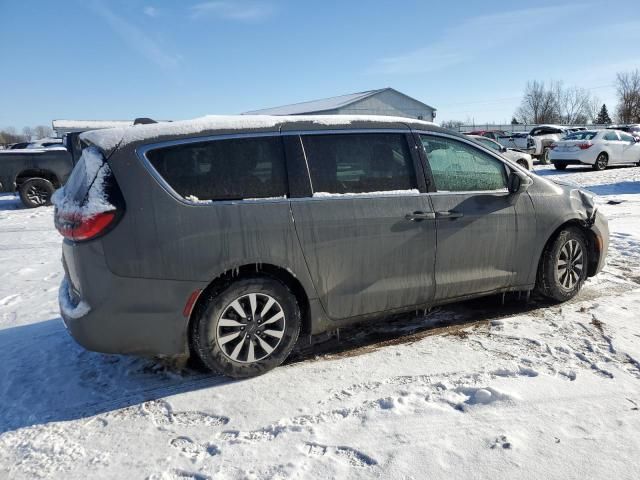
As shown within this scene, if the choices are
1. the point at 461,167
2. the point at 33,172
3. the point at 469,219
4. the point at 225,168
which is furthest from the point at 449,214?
the point at 33,172

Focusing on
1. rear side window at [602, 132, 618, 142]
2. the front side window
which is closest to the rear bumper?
the front side window

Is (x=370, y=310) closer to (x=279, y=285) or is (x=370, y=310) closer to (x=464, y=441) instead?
(x=279, y=285)

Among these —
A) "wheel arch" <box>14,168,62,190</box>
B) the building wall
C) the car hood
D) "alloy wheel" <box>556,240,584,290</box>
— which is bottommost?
"alloy wheel" <box>556,240,584,290</box>

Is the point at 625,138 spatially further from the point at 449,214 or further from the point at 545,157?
the point at 449,214

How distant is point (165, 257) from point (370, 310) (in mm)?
1512

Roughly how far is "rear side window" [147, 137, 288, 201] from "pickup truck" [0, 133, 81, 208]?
10390 mm

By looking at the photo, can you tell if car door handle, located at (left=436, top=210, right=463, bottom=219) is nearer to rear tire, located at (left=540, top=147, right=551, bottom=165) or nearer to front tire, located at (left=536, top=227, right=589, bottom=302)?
front tire, located at (left=536, top=227, right=589, bottom=302)

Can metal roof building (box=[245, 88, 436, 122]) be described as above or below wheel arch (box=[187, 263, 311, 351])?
above

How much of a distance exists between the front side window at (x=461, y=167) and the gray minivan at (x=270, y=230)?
0.01 meters

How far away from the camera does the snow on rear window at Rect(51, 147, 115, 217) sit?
2.85 meters

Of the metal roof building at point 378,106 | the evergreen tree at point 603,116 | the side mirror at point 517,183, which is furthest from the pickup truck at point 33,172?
the evergreen tree at point 603,116

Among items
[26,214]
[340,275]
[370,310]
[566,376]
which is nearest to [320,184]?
[340,275]

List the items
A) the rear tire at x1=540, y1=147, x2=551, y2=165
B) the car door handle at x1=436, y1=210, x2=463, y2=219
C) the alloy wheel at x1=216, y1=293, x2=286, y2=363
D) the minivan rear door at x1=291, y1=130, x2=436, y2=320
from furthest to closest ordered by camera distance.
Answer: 1. the rear tire at x1=540, y1=147, x2=551, y2=165
2. the car door handle at x1=436, y1=210, x2=463, y2=219
3. the minivan rear door at x1=291, y1=130, x2=436, y2=320
4. the alloy wheel at x1=216, y1=293, x2=286, y2=363

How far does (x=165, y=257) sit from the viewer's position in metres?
2.93
